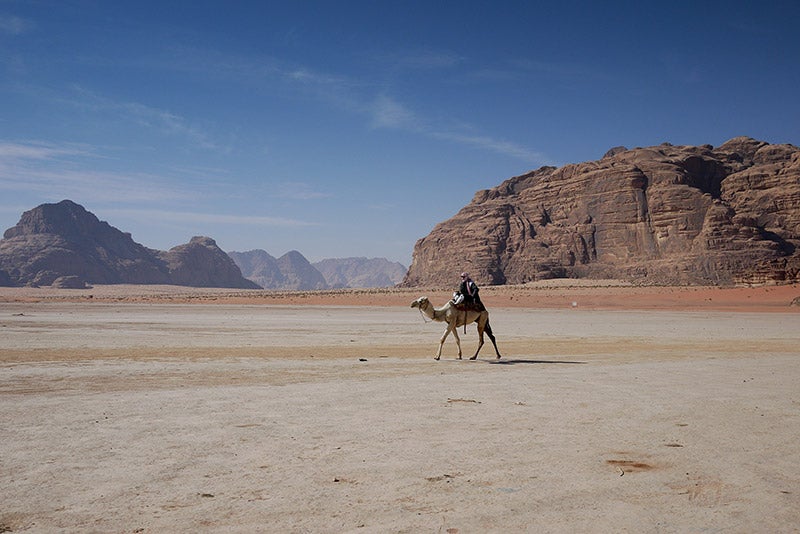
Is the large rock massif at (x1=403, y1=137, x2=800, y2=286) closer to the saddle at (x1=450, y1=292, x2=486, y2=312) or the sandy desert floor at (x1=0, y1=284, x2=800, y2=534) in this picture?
the saddle at (x1=450, y1=292, x2=486, y2=312)

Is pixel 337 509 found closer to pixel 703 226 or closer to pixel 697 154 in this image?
pixel 703 226

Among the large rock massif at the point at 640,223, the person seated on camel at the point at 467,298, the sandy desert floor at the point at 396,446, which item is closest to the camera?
the sandy desert floor at the point at 396,446

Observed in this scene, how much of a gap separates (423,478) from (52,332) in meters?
22.0

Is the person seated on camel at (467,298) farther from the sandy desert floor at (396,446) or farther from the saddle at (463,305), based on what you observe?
the sandy desert floor at (396,446)

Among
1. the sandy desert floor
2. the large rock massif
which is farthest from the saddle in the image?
the large rock massif

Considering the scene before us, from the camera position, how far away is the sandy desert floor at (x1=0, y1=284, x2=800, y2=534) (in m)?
4.66

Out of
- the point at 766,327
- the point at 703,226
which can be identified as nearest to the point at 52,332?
the point at 766,327

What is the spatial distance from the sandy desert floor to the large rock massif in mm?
95853

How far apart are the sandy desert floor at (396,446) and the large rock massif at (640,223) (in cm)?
9585

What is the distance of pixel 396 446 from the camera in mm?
6551

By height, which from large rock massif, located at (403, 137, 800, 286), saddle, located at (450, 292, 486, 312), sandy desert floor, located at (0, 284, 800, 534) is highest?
large rock massif, located at (403, 137, 800, 286)

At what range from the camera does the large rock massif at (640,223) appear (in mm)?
109000

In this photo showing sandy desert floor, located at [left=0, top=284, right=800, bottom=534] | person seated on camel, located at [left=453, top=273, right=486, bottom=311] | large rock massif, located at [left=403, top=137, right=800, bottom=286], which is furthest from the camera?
large rock massif, located at [left=403, top=137, right=800, bottom=286]

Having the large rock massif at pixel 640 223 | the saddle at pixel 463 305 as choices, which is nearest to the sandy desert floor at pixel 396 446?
the saddle at pixel 463 305
